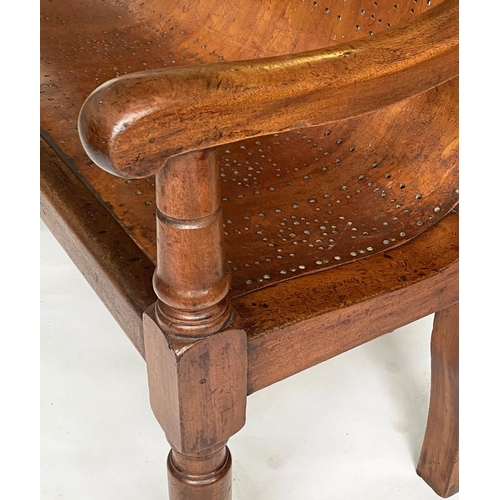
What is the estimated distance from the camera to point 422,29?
79cm

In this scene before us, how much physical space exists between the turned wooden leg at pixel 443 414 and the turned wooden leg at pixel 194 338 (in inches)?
16.6

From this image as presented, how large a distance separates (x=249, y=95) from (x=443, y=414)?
2.52 ft

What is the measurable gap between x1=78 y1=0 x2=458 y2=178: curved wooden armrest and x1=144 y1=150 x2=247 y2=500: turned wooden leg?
49 mm

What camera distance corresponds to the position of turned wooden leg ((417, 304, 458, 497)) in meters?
1.20

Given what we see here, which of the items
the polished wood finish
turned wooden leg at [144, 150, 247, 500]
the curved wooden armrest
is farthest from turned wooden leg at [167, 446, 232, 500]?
the curved wooden armrest

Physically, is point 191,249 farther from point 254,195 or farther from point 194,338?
point 254,195

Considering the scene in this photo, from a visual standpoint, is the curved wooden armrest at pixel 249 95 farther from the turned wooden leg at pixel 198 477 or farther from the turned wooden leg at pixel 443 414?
the turned wooden leg at pixel 443 414

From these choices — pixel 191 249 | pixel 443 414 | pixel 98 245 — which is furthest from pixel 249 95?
pixel 443 414

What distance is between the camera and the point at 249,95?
2.22 feet

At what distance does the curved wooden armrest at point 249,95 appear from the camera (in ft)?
2.11

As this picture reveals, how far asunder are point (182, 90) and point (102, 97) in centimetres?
6

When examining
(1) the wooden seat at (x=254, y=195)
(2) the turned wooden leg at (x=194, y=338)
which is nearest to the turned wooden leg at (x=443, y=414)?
(1) the wooden seat at (x=254, y=195)

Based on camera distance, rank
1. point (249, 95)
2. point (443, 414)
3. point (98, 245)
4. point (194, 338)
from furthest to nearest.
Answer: point (443, 414), point (98, 245), point (194, 338), point (249, 95)

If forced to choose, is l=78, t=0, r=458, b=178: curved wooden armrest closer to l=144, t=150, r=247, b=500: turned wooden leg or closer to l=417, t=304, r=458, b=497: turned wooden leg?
l=144, t=150, r=247, b=500: turned wooden leg
